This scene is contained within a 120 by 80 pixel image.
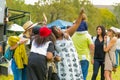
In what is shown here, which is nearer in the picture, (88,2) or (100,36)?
(100,36)

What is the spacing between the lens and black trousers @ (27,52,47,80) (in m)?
6.92

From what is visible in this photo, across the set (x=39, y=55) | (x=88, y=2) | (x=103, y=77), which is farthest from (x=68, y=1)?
(x=39, y=55)

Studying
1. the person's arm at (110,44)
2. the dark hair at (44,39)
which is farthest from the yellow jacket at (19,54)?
the person's arm at (110,44)

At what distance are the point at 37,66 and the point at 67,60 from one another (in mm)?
532

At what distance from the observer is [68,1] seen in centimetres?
5822

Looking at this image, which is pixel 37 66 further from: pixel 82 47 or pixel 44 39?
pixel 82 47

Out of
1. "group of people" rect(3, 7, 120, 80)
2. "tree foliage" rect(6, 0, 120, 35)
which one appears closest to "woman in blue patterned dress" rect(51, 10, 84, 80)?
"group of people" rect(3, 7, 120, 80)

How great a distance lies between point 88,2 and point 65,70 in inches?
2108

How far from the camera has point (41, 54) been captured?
695 cm

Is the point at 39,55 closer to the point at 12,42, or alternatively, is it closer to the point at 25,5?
the point at 12,42

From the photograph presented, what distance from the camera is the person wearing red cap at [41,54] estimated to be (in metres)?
6.92

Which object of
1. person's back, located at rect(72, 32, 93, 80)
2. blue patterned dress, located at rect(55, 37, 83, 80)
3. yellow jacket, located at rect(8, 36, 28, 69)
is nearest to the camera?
blue patterned dress, located at rect(55, 37, 83, 80)

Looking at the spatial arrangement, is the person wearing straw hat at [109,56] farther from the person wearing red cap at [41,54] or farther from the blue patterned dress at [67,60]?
the person wearing red cap at [41,54]

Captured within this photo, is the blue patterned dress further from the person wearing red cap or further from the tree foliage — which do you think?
the tree foliage
